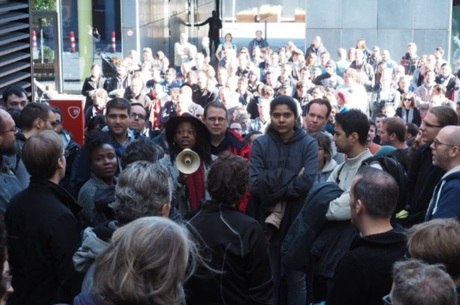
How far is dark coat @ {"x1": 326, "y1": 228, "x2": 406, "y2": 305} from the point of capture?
4.11 metres

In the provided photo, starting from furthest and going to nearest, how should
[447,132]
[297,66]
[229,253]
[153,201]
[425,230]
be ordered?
[297,66]
[447,132]
[229,253]
[153,201]
[425,230]

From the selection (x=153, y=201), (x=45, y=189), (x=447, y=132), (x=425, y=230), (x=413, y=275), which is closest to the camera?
(x=413, y=275)

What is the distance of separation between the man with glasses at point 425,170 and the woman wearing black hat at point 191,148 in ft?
5.15

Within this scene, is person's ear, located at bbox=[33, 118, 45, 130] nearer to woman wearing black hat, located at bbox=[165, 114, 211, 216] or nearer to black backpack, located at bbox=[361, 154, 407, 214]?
woman wearing black hat, located at bbox=[165, 114, 211, 216]

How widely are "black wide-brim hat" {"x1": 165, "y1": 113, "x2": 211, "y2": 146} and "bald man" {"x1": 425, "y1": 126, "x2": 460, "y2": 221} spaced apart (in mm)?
1830

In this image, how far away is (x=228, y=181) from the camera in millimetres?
4707

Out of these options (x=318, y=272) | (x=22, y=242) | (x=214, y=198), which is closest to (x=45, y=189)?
(x=22, y=242)

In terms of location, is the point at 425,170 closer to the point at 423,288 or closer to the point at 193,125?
the point at 193,125

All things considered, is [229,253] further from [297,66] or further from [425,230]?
[297,66]

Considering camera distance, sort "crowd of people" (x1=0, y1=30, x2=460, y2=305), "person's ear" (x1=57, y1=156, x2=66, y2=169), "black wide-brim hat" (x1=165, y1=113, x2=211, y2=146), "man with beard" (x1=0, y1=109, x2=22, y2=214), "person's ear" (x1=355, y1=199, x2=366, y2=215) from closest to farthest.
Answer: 1. "crowd of people" (x1=0, y1=30, x2=460, y2=305)
2. "person's ear" (x1=355, y1=199, x2=366, y2=215)
3. "person's ear" (x1=57, y1=156, x2=66, y2=169)
4. "man with beard" (x1=0, y1=109, x2=22, y2=214)
5. "black wide-brim hat" (x1=165, y1=113, x2=211, y2=146)

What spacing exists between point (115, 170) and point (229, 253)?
179 centimetres

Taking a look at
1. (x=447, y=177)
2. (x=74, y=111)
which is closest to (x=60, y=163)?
(x=447, y=177)

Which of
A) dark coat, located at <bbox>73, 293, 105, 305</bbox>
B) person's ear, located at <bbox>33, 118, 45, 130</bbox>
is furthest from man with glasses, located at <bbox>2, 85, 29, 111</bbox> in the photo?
dark coat, located at <bbox>73, 293, 105, 305</bbox>

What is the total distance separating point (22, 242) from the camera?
486 cm
